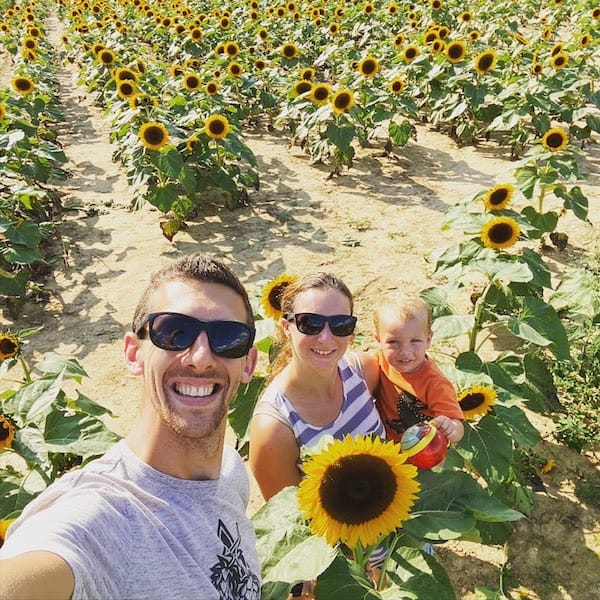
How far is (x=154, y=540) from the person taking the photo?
121cm

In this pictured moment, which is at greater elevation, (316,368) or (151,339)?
(151,339)

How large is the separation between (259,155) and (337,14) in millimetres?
7175

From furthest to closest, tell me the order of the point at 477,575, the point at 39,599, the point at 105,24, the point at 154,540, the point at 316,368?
the point at 105,24
the point at 477,575
the point at 316,368
the point at 154,540
the point at 39,599

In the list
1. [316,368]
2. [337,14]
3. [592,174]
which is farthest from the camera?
[337,14]

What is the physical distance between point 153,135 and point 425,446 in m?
5.25

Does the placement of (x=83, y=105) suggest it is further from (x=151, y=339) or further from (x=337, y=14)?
(x=151, y=339)

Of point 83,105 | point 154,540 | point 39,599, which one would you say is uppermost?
point 39,599

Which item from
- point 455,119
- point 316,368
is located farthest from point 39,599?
point 455,119

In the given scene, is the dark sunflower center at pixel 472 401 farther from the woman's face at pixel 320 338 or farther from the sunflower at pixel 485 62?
the sunflower at pixel 485 62

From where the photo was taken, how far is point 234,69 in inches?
340

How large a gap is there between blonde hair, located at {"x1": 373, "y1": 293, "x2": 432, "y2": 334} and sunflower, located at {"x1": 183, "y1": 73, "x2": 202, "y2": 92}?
20.7 ft

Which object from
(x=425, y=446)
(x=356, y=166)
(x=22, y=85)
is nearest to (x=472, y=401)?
(x=425, y=446)

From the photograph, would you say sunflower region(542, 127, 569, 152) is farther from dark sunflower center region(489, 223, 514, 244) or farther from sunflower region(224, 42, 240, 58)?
sunflower region(224, 42, 240, 58)

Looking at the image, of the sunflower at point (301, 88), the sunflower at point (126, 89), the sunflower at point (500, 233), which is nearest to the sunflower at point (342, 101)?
the sunflower at point (301, 88)
